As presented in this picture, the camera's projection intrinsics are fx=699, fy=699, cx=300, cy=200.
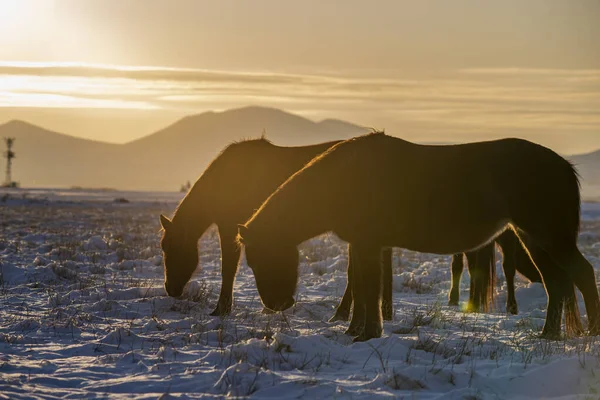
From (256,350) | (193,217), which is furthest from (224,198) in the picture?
(256,350)

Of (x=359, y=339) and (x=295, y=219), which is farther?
(x=295, y=219)

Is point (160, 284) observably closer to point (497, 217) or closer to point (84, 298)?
Answer: point (84, 298)

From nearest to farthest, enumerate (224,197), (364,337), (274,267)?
1. (364,337)
2. (274,267)
3. (224,197)

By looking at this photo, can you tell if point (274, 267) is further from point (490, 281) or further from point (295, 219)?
point (490, 281)

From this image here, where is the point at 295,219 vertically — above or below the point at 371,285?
above

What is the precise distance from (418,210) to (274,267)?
1.76 metres

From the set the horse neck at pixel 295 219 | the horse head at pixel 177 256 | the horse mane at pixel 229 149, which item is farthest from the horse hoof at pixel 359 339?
the horse mane at pixel 229 149

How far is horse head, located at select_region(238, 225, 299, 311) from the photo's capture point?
796cm

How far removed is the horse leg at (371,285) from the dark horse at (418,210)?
0.01 m

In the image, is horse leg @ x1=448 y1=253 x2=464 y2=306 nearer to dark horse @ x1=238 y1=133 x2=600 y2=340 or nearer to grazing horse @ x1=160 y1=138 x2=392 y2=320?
grazing horse @ x1=160 y1=138 x2=392 y2=320

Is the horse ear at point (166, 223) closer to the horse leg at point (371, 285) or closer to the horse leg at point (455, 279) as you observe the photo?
the horse leg at point (371, 285)

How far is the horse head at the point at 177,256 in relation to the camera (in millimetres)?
10156

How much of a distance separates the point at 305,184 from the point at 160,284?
16.0 ft

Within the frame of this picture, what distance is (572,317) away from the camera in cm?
814
